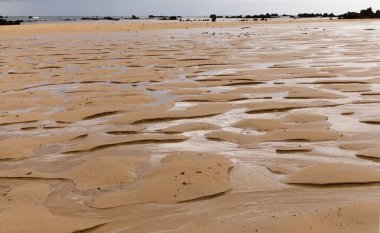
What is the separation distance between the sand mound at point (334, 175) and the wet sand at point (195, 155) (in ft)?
0.05

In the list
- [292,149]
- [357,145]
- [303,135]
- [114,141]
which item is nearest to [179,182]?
[292,149]

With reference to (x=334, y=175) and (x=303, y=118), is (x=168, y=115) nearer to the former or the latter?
(x=303, y=118)

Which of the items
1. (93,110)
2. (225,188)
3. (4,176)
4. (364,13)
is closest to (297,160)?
(225,188)

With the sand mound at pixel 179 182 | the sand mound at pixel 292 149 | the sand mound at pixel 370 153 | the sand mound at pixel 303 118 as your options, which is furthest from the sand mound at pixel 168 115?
the sand mound at pixel 370 153

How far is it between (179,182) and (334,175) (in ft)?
4.09

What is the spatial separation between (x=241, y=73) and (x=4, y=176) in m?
6.61

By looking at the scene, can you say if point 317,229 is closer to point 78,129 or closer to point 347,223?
point 347,223

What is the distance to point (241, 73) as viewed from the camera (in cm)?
1002

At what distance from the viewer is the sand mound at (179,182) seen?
11.6 feet

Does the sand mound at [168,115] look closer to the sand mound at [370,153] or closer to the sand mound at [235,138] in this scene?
the sand mound at [235,138]

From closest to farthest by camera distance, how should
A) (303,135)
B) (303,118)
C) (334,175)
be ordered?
1. (334,175)
2. (303,135)
3. (303,118)

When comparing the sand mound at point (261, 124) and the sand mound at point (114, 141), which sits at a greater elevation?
the sand mound at point (261, 124)

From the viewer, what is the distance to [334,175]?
12.4ft

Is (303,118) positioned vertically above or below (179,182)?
above
